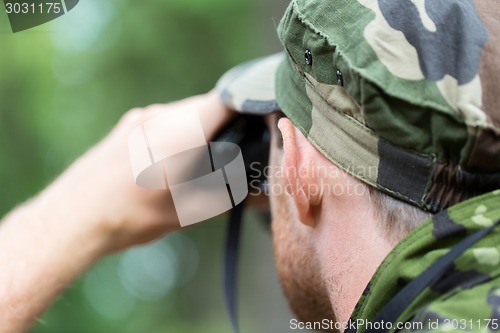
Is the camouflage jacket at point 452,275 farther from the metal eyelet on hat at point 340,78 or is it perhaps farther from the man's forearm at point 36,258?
the man's forearm at point 36,258

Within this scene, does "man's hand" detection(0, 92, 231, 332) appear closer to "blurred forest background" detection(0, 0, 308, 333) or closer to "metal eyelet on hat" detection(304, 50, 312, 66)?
"metal eyelet on hat" detection(304, 50, 312, 66)

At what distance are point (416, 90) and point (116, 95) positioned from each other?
13.0 ft

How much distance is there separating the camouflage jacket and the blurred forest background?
2.96 metres

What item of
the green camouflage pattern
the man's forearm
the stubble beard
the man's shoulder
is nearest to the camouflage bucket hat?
the green camouflage pattern

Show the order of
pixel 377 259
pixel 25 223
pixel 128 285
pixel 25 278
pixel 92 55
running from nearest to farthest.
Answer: pixel 377 259, pixel 25 278, pixel 25 223, pixel 92 55, pixel 128 285

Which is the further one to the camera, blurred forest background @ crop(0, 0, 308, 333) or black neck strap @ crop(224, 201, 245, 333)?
blurred forest background @ crop(0, 0, 308, 333)

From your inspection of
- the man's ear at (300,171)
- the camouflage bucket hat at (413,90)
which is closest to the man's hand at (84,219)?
the man's ear at (300,171)

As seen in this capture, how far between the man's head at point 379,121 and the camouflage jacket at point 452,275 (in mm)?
50

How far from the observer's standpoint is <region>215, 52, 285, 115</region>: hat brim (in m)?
1.30

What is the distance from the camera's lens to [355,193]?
1008mm

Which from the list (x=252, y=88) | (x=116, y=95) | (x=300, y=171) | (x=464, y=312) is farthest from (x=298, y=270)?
(x=116, y=95)

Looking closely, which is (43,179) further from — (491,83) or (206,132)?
(491,83)

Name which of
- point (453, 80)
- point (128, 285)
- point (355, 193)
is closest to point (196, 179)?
point (355, 193)

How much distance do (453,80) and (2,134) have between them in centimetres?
410
